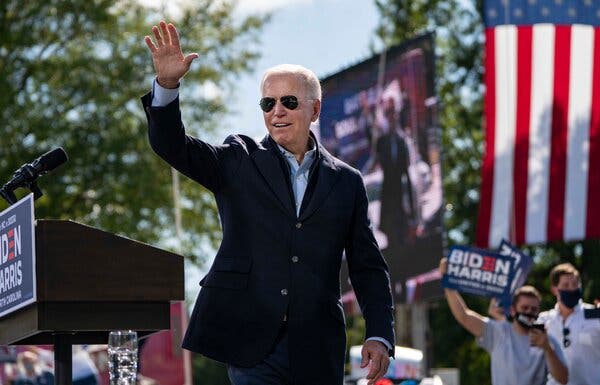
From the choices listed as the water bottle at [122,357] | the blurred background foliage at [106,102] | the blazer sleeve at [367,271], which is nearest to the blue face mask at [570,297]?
the blazer sleeve at [367,271]

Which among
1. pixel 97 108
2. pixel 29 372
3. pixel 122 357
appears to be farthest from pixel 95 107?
pixel 122 357

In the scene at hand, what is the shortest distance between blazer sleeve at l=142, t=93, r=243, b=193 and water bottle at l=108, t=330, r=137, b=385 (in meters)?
0.74

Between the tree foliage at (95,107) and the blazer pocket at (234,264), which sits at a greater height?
the tree foliage at (95,107)

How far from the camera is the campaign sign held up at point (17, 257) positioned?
506 centimetres

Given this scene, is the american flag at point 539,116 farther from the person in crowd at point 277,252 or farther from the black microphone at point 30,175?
the black microphone at point 30,175

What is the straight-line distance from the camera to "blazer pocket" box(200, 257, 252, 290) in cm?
495

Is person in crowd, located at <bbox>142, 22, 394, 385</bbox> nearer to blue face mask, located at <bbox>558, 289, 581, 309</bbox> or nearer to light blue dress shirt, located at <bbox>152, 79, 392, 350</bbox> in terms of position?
light blue dress shirt, located at <bbox>152, 79, 392, 350</bbox>

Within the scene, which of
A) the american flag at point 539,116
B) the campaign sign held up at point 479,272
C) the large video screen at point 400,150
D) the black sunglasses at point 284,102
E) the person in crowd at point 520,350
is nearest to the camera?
the black sunglasses at point 284,102

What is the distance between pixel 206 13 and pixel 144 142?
3.38m

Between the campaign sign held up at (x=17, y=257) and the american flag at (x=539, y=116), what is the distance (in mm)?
11405

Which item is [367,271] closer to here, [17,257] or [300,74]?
[300,74]

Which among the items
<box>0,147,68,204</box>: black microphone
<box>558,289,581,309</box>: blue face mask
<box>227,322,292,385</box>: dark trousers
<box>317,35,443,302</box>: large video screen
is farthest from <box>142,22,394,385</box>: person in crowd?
<box>317,35,443,302</box>: large video screen

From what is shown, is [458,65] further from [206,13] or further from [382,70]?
[382,70]

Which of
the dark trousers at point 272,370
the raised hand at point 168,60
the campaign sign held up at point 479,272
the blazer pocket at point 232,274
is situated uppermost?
the raised hand at point 168,60
